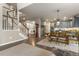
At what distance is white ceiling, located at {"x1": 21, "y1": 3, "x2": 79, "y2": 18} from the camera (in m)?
2.88

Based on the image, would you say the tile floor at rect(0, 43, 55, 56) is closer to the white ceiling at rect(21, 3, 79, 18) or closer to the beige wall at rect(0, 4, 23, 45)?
the beige wall at rect(0, 4, 23, 45)

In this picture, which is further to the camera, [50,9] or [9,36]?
[9,36]

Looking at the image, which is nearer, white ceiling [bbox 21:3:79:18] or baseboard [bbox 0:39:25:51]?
white ceiling [bbox 21:3:79:18]

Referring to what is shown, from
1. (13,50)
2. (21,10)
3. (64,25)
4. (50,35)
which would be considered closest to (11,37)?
(13,50)

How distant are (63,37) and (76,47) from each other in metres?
0.44

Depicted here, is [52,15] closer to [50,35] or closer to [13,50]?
[50,35]

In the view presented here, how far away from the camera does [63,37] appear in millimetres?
3012

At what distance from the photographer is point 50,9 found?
3000mm

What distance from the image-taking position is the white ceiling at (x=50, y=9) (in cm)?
288

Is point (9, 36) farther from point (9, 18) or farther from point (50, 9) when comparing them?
point (50, 9)

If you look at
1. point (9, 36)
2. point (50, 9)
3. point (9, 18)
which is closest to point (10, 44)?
point (9, 36)

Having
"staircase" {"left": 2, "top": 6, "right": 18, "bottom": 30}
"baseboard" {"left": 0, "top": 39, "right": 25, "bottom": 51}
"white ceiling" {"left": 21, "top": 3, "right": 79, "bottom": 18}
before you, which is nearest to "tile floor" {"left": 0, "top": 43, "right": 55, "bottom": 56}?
"baseboard" {"left": 0, "top": 39, "right": 25, "bottom": 51}

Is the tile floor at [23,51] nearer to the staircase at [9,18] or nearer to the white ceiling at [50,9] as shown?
the staircase at [9,18]

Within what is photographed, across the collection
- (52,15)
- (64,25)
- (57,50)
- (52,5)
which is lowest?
(57,50)
